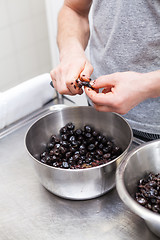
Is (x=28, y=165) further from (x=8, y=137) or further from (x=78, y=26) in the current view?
(x=78, y=26)

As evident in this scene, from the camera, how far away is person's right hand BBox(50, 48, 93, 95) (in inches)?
36.3

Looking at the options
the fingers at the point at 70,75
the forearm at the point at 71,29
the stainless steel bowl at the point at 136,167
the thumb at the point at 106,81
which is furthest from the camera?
the forearm at the point at 71,29

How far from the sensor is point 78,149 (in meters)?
0.96

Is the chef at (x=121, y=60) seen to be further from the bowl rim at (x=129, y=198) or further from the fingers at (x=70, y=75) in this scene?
the bowl rim at (x=129, y=198)

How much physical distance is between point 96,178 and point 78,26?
702 mm

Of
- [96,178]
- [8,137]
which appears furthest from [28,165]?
[96,178]

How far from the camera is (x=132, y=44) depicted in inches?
38.1

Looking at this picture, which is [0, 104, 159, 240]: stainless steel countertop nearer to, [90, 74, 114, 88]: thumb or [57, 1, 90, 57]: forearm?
[90, 74, 114, 88]: thumb

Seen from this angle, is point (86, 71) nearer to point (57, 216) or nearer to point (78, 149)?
point (78, 149)

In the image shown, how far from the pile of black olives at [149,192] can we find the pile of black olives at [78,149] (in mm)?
147

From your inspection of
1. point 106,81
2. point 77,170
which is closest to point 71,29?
point 106,81

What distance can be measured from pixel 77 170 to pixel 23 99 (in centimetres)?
60

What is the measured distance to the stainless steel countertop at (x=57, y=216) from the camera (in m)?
0.75

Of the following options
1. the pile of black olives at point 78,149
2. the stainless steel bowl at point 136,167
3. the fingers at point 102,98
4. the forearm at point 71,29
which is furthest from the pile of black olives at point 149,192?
the forearm at point 71,29
